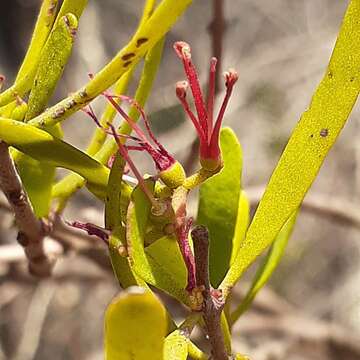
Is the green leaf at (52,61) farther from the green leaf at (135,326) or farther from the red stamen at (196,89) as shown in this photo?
the green leaf at (135,326)


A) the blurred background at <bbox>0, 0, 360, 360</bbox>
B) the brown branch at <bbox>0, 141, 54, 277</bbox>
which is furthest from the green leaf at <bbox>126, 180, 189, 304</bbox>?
the blurred background at <bbox>0, 0, 360, 360</bbox>

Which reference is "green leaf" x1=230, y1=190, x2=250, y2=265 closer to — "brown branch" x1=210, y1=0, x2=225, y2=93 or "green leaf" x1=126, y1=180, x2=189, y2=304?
"green leaf" x1=126, y1=180, x2=189, y2=304

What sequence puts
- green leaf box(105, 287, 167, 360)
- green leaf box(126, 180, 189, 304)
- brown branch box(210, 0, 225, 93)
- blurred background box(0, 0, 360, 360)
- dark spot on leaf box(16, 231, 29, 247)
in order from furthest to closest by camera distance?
blurred background box(0, 0, 360, 360) → brown branch box(210, 0, 225, 93) → dark spot on leaf box(16, 231, 29, 247) → green leaf box(126, 180, 189, 304) → green leaf box(105, 287, 167, 360)

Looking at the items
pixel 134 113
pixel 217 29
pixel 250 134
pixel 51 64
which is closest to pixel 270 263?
pixel 134 113

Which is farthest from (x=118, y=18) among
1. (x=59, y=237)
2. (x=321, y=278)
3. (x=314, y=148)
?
(x=314, y=148)

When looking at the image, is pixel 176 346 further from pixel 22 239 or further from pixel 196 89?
pixel 22 239

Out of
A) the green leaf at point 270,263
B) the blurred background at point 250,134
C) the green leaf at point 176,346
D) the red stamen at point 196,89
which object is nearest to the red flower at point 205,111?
the red stamen at point 196,89
